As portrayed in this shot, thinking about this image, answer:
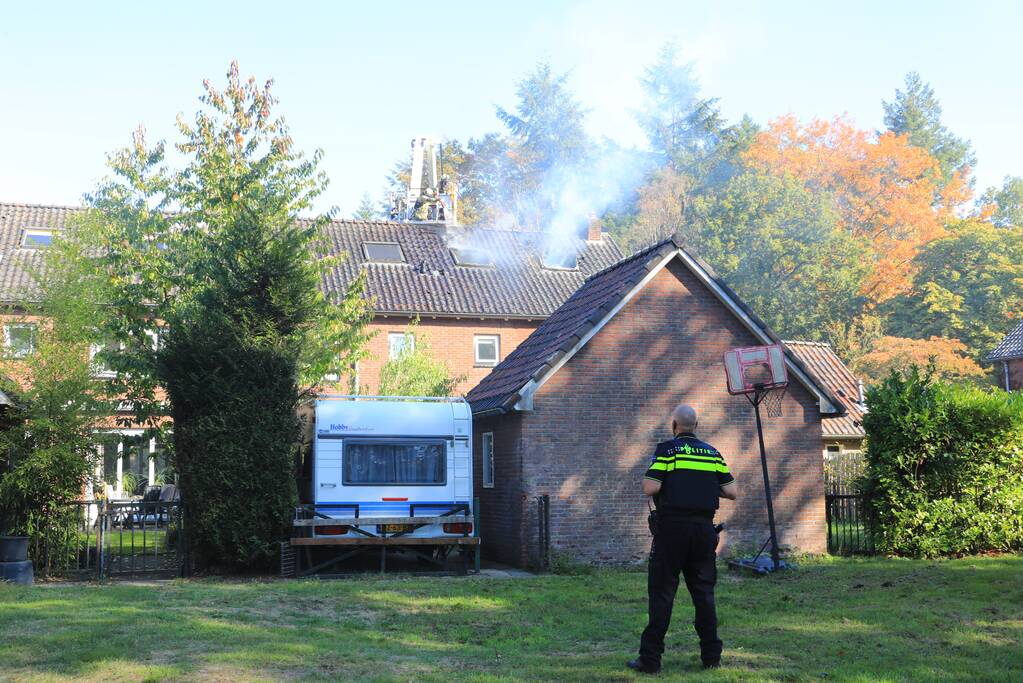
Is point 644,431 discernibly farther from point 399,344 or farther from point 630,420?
point 399,344

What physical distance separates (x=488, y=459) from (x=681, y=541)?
12.5 metres

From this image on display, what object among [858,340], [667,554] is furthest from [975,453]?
[858,340]

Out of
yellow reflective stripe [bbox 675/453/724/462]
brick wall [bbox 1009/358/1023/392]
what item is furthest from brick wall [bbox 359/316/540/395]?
brick wall [bbox 1009/358/1023/392]

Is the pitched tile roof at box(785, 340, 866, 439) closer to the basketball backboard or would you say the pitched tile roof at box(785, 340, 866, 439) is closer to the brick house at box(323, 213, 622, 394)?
the brick house at box(323, 213, 622, 394)

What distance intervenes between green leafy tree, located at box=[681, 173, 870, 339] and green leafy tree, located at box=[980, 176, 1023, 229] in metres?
17.6

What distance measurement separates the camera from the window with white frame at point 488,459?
20609 millimetres

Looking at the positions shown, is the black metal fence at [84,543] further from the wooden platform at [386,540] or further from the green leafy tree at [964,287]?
the green leafy tree at [964,287]

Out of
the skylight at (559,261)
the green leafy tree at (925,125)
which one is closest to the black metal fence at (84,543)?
the skylight at (559,261)

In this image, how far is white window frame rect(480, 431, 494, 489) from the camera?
20.6 metres

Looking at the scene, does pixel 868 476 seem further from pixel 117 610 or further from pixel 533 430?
pixel 117 610

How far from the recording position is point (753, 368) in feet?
62.2

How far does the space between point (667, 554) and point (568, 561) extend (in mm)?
9763

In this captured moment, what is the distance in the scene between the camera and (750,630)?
11125 millimetres

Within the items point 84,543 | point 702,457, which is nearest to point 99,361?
point 84,543
